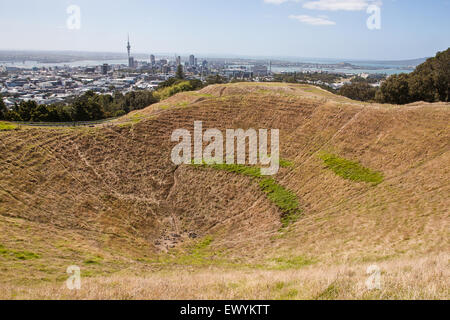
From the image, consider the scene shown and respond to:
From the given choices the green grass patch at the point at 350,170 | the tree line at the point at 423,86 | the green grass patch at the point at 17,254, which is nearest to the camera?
the green grass patch at the point at 17,254

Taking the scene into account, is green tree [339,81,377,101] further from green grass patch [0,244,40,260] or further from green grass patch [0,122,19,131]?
green grass patch [0,244,40,260]

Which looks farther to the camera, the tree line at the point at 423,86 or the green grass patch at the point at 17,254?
the tree line at the point at 423,86

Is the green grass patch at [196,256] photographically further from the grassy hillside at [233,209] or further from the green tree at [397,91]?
the green tree at [397,91]

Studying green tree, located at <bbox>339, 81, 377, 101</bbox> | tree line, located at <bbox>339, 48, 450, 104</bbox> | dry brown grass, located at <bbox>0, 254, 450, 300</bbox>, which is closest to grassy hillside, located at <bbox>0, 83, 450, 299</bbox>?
dry brown grass, located at <bbox>0, 254, 450, 300</bbox>

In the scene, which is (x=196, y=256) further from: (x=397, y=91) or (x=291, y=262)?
(x=397, y=91)

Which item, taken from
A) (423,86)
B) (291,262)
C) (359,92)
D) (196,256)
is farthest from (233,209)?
(359,92)

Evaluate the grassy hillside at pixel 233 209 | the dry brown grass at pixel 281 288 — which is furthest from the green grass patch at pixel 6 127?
the dry brown grass at pixel 281 288
